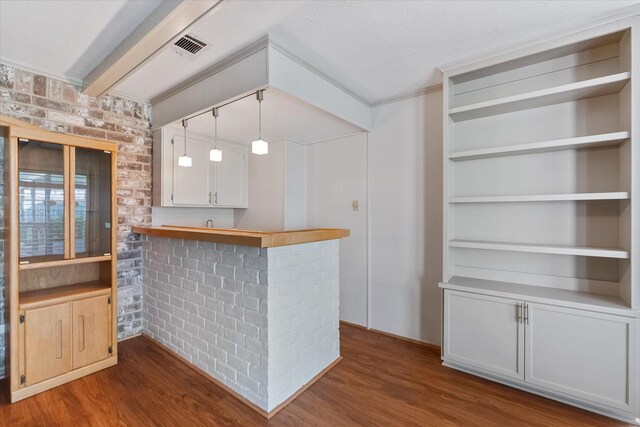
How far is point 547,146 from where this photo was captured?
6.88 ft

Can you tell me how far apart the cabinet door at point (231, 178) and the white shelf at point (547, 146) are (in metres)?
2.77

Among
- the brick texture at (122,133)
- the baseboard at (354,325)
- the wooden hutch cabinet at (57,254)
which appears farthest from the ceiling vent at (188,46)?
the baseboard at (354,325)

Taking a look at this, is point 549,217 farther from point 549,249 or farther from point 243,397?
point 243,397

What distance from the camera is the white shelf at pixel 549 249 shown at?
6.14 ft

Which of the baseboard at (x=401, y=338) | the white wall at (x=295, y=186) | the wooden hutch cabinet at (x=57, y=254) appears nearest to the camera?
the wooden hutch cabinet at (x=57, y=254)

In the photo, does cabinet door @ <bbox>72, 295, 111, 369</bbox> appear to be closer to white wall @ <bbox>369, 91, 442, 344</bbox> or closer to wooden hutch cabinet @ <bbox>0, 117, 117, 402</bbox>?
wooden hutch cabinet @ <bbox>0, 117, 117, 402</bbox>

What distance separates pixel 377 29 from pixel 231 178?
8.86 ft

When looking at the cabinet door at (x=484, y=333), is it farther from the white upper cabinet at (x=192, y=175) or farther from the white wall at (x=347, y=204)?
the white upper cabinet at (x=192, y=175)

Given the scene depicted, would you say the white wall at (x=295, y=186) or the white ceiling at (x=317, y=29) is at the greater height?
the white ceiling at (x=317, y=29)

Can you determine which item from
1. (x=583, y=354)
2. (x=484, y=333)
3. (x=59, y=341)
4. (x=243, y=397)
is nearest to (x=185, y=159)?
(x=59, y=341)

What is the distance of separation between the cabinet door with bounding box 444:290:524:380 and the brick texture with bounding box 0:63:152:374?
10.3 ft

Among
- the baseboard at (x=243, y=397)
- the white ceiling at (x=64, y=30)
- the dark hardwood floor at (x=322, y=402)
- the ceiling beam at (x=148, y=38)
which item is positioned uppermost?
the white ceiling at (x=64, y=30)

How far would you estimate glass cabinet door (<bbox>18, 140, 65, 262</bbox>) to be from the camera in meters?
2.17

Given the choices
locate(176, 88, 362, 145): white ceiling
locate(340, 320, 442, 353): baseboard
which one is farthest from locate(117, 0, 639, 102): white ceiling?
locate(340, 320, 442, 353): baseboard
